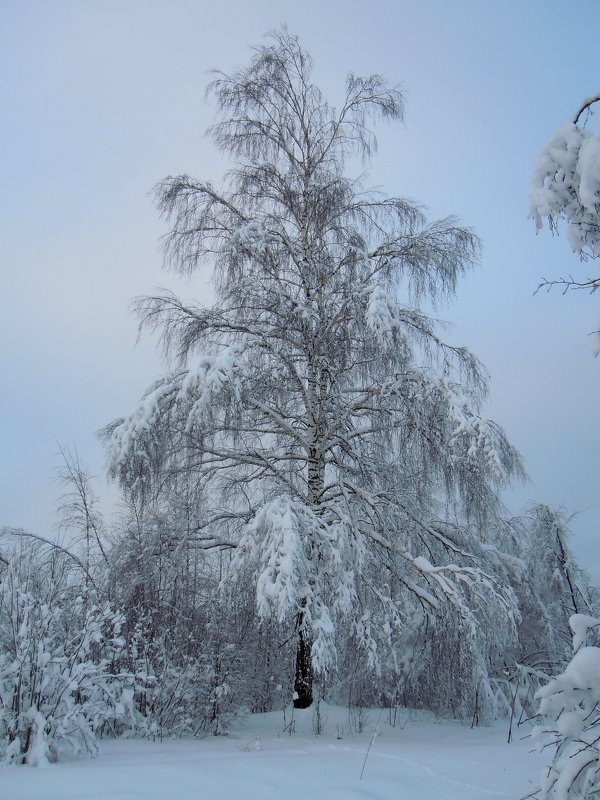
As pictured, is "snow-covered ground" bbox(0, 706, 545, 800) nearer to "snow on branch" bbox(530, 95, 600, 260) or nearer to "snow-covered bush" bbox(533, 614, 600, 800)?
"snow-covered bush" bbox(533, 614, 600, 800)

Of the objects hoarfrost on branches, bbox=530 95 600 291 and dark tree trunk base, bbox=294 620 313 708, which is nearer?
hoarfrost on branches, bbox=530 95 600 291

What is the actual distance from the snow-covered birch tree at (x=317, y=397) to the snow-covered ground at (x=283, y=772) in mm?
1109

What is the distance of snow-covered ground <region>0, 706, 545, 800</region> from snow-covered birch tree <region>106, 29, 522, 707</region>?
1109 millimetres

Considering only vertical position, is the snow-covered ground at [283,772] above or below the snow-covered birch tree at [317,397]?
below

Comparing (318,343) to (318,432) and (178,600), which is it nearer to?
(318,432)

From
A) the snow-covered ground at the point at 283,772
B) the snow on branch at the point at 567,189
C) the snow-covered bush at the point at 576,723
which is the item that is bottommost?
the snow-covered ground at the point at 283,772

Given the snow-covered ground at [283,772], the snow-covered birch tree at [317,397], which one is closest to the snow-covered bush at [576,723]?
the snow-covered ground at [283,772]

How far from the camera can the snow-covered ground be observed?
3.38m

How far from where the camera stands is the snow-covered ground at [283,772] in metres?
3.38

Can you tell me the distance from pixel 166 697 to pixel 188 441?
9.96ft

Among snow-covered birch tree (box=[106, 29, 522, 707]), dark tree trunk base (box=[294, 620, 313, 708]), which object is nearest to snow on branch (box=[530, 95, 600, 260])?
snow-covered birch tree (box=[106, 29, 522, 707])

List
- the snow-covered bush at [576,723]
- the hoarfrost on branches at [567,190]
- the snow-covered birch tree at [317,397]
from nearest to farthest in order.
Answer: the snow-covered bush at [576,723]
the hoarfrost on branches at [567,190]
the snow-covered birch tree at [317,397]

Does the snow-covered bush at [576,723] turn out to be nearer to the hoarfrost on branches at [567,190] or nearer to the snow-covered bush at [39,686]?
the hoarfrost on branches at [567,190]

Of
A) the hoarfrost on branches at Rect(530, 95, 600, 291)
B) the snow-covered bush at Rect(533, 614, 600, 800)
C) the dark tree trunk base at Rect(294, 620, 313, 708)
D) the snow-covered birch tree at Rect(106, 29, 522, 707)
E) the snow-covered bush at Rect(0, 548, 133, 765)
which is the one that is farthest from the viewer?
the dark tree trunk base at Rect(294, 620, 313, 708)
